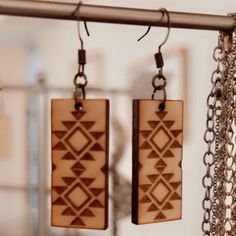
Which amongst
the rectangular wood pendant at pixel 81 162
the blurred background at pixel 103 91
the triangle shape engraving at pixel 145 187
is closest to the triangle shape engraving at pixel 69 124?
the rectangular wood pendant at pixel 81 162

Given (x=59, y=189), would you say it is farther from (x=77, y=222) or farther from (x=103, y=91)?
(x=103, y=91)

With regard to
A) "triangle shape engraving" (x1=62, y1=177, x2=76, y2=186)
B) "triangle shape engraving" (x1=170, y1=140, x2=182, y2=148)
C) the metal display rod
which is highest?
the metal display rod

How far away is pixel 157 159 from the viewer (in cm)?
44

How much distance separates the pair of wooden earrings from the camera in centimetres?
41

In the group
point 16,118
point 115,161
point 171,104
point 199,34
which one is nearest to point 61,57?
point 16,118

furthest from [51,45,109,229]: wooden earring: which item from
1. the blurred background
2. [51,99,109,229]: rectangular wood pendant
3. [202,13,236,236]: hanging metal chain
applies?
the blurred background

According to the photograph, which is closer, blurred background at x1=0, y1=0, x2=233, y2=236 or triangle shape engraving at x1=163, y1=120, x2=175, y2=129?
triangle shape engraving at x1=163, y1=120, x2=175, y2=129

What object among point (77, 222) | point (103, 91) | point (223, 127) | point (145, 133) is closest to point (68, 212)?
point (77, 222)

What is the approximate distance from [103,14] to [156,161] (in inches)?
6.7

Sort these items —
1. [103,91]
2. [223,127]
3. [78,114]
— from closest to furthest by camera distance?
[78,114] → [223,127] → [103,91]

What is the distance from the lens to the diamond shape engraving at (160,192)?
1.45 ft

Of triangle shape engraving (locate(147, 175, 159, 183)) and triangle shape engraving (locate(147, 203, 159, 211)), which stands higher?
triangle shape engraving (locate(147, 175, 159, 183))

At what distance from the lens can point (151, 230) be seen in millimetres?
1062

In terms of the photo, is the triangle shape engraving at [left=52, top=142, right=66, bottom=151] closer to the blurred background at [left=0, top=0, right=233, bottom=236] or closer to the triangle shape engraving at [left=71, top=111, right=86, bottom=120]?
the triangle shape engraving at [left=71, top=111, right=86, bottom=120]
